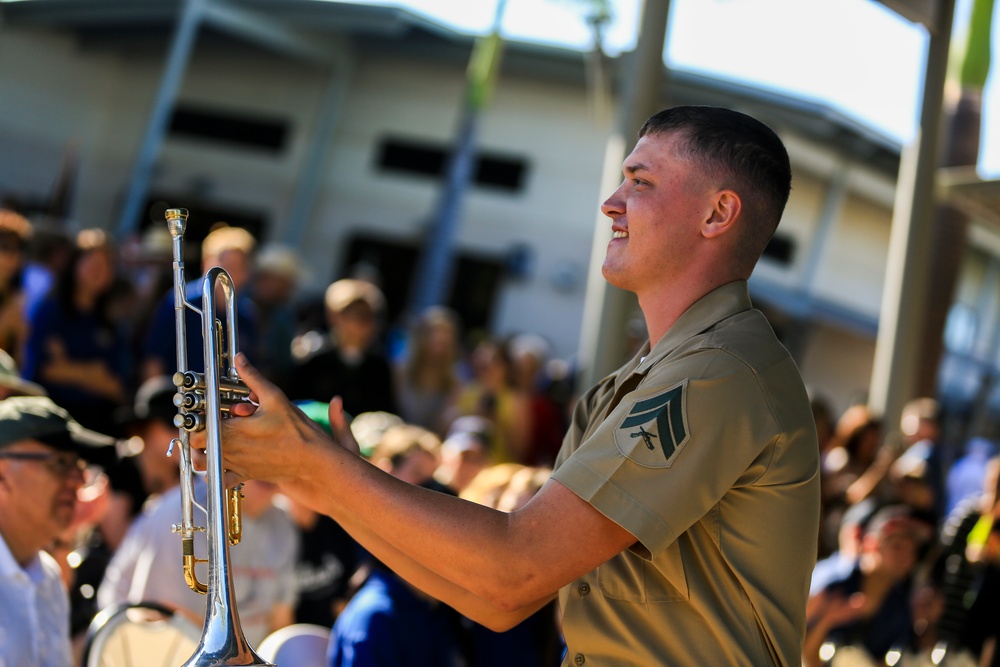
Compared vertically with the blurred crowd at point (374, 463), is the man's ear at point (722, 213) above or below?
above

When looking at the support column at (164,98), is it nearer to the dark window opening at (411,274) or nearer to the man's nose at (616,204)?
the dark window opening at (411,274)

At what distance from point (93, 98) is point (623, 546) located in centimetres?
2257

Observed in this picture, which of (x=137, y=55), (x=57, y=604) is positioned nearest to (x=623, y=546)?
(x=57, y=604)

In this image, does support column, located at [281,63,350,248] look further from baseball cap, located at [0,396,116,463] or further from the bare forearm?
the bare forearm

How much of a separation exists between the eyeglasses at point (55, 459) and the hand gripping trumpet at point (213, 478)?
67.7 inches

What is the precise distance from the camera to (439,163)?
66.2ft

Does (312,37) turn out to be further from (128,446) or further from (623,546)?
(623,546)

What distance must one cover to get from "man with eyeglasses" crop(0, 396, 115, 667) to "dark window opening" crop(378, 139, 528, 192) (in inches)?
626

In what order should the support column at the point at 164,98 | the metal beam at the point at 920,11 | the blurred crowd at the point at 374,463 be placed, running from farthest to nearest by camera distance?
the support column at the point at 164,98 → the metal beam at the point at 920,11 → the blurred crowd at the point at 374,463

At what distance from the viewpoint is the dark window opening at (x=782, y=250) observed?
1945 cm

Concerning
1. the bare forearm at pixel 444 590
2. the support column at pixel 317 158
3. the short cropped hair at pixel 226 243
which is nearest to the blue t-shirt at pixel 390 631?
the bare forearm at pixel 444 590

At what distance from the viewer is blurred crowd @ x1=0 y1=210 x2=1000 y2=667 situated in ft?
15.0

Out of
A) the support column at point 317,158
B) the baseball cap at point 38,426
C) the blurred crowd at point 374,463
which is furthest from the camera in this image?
the support column at point 317,158

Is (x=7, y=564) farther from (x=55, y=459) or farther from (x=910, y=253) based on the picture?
(x=910, y=253)
